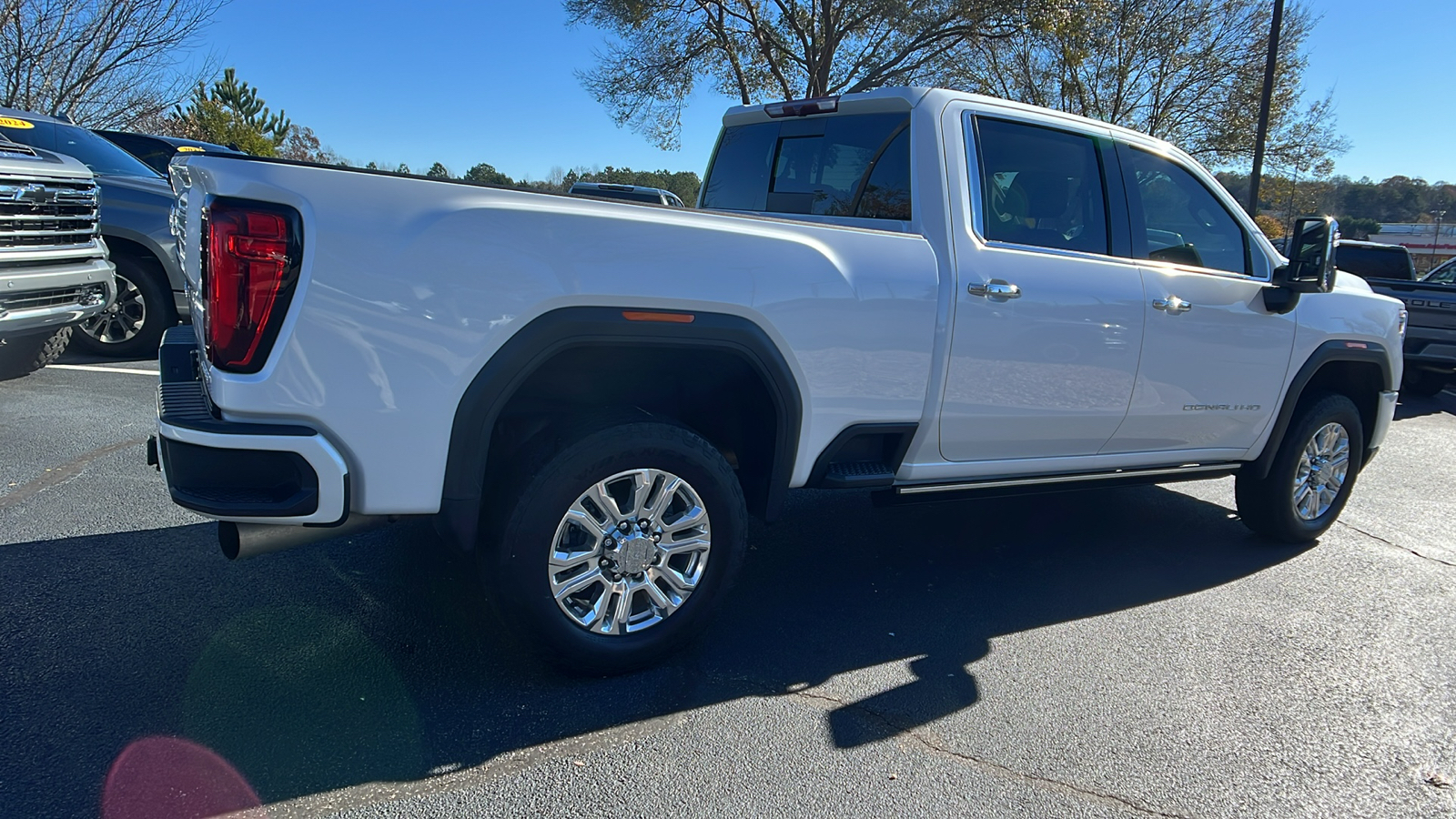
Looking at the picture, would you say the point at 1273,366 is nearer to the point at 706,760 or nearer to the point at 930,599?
the point at 930,599

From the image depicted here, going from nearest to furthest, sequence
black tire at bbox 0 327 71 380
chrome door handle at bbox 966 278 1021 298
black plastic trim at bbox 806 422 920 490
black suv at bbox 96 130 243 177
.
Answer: black plastic trim at bbox 806 422 920 490, chrome door handle at bbox 966 278 1021 298, black tire at bbox 0 327 71 380, black suv at bbox 96 130 243 177

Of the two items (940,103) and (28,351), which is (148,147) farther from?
(940,103)

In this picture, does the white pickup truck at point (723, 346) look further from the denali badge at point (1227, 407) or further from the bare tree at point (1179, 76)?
the bare tree at point (1179, 76)

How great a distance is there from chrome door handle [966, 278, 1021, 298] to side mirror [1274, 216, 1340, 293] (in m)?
1.72

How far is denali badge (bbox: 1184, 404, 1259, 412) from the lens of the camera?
4.32 meters

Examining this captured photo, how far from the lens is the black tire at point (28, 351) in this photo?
5250mm

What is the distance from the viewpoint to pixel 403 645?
322 cm

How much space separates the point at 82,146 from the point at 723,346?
26.0 ft

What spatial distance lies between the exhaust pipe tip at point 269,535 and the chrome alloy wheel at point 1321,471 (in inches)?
187

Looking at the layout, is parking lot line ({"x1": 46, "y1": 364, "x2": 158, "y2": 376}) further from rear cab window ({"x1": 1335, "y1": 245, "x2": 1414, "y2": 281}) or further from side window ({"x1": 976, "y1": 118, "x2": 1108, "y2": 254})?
rear cab window ({"x1": 1335, "y1": 245, "x2": 1414, "y2": 281})

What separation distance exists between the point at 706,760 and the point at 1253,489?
381cm

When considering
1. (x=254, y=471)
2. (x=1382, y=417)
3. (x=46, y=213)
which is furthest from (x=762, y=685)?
(x=46, y=213)

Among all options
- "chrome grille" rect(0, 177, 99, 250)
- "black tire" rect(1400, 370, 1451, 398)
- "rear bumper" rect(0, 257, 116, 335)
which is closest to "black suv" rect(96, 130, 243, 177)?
"chrome grille" rect(0, 177, 99, 250)

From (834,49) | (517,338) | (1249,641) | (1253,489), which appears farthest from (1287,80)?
(517,338)
